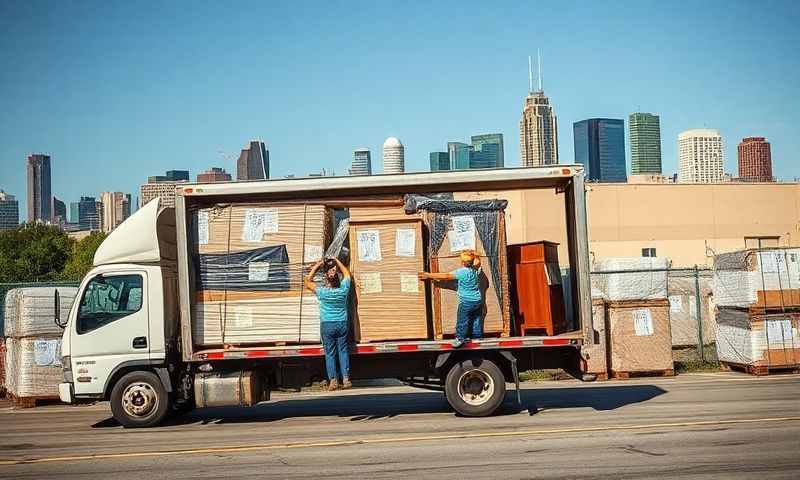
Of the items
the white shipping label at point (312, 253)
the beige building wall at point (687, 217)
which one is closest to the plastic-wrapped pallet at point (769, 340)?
the white shipping label at point (312, 253)

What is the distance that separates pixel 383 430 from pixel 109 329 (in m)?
4.56

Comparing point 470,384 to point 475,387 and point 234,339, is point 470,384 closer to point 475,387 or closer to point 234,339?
point 475,387

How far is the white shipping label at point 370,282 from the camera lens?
1433 centimetres

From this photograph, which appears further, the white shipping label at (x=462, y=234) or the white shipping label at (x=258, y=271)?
the white shipping label at (x=258, y=271)

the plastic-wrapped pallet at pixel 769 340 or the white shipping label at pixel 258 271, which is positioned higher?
the white shipping label at pixel 258 271

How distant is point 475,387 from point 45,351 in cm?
939

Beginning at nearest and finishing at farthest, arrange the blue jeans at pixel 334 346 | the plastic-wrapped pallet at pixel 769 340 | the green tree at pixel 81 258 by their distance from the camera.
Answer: the blue jeans at pixel 334 346
the plastic-wrapped pallet at pixel 769 340
the green tree at pixel 81 258

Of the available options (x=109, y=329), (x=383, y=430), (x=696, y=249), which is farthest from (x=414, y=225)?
(x=696, y=249)

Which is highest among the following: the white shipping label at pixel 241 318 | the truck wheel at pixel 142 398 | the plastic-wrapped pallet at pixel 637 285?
the plastic-wrapped pallet at pixel 637 285

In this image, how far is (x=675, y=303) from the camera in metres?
27.5

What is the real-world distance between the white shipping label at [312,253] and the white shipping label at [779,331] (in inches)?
409

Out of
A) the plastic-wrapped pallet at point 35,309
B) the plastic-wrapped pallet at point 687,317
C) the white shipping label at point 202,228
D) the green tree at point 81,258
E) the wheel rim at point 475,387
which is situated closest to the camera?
the wheel rim at point 475,387

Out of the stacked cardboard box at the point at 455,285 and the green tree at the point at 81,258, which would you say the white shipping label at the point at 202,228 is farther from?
the green tree at the point at 81,258

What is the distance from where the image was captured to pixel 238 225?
47.7 feet
